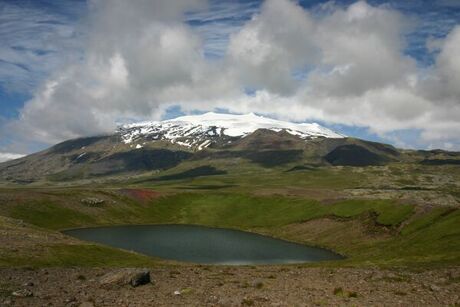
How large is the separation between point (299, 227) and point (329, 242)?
73.9 ft

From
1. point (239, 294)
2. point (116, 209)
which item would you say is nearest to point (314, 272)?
point (239, 294)

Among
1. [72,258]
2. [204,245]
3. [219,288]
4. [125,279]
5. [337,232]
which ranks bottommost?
[204,245]

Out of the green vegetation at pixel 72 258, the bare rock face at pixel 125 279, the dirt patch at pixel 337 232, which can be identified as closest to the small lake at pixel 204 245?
the dirt patch at pixel 337 232

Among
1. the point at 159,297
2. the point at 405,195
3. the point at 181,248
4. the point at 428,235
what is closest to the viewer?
the point at 159,297

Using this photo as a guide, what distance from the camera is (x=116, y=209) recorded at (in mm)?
178125

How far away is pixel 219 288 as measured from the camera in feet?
134

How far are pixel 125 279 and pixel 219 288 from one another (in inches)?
344

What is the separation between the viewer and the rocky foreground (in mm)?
34344

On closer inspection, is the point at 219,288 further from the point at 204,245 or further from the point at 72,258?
the point at 204,245

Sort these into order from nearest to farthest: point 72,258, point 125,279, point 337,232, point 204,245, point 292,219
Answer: point 125,279 < point 72,258 < point 204,245 < point 337,232 < point 292,219

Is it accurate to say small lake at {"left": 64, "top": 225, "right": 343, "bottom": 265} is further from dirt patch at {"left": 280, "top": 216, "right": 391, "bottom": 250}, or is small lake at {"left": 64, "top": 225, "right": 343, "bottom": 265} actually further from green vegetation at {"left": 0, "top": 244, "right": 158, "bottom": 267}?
green vegetation at {"left": 0, "top": 244, "right": 158, "bottom": 267}

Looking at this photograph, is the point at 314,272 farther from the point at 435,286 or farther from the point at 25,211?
the point at 25,211

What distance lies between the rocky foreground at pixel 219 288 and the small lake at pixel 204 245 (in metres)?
47.7

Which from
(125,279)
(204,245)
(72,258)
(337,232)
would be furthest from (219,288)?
(337,232)
